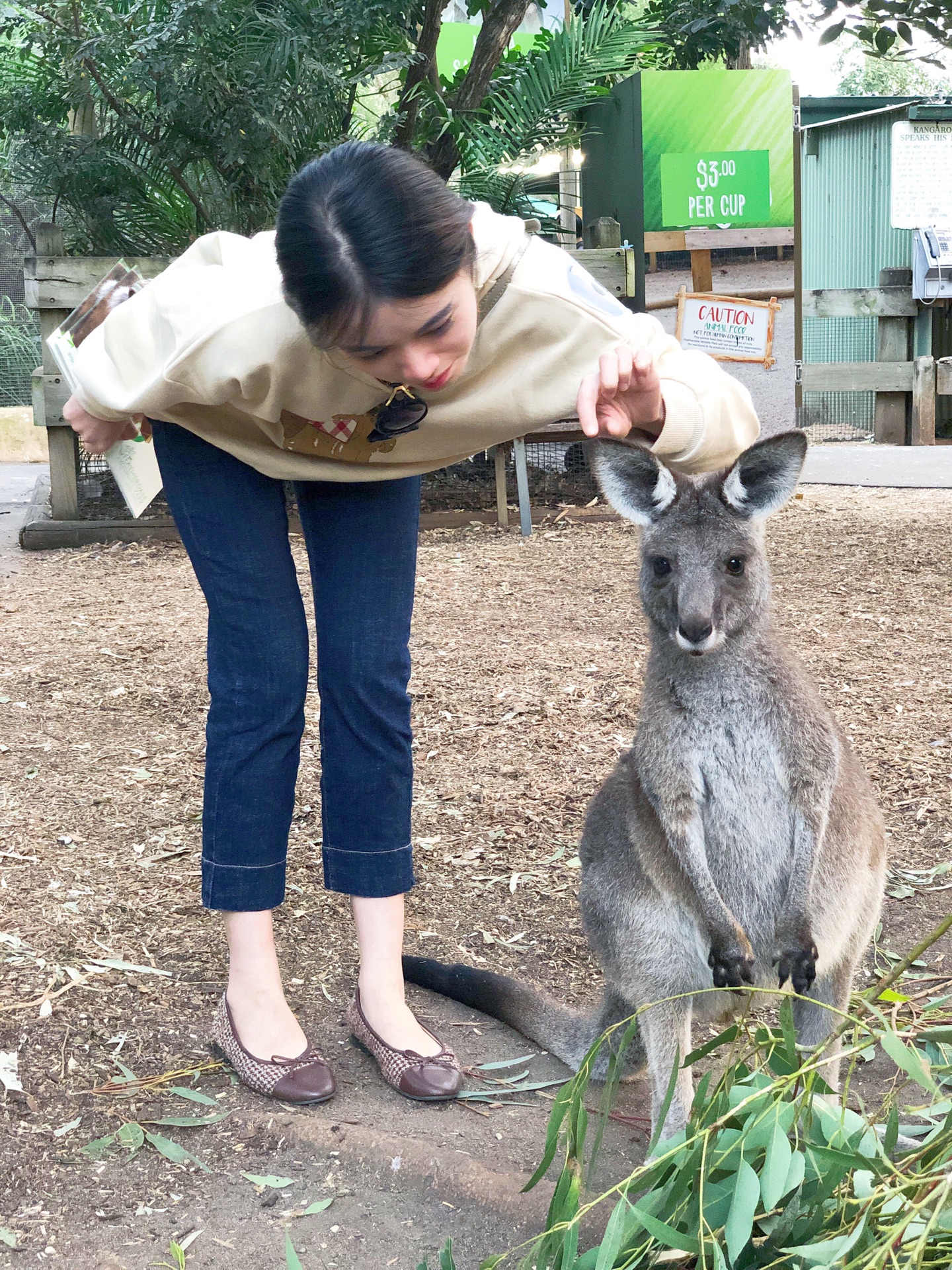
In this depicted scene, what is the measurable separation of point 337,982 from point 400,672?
2.23 feet

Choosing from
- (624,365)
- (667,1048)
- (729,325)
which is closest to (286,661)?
(624,365)

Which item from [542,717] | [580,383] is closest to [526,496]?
[542,717]

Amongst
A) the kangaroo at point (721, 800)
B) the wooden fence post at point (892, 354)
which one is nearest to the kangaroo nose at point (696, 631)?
the kangaroo at point (721, 800)

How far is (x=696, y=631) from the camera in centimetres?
176

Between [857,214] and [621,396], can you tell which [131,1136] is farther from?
[857,214]

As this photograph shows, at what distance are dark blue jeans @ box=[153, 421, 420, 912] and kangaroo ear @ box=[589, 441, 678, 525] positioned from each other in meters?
0.33

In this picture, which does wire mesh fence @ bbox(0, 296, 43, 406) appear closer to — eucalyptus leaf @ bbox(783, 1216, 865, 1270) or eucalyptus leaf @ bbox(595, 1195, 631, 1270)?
eucalyptus leaf @ bbox(595, 1195, 631, 1270)

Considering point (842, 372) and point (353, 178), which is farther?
point (842, 372)

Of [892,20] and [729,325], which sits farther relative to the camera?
[729,325]

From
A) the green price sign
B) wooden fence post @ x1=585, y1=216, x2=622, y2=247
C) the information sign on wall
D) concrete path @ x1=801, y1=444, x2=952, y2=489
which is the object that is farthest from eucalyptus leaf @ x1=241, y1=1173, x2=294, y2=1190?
the green price sign

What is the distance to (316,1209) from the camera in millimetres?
1682

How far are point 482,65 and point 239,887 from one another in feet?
17.4

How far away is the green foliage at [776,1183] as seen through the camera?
46.9 inches

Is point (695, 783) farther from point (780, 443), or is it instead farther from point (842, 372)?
point (842, 372)
